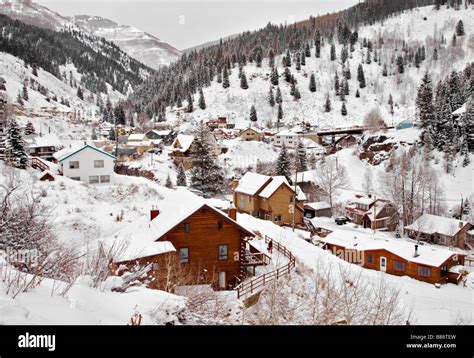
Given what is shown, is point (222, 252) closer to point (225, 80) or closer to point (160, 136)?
point (160, 136)

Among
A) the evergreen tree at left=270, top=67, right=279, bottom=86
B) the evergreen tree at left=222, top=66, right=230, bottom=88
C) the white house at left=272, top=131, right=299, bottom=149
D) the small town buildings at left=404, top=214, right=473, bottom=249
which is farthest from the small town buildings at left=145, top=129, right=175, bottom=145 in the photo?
the small town buildings at left=404, top=214, right=473, bottom=249

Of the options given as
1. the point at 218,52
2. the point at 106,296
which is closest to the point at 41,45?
the point at 218,52

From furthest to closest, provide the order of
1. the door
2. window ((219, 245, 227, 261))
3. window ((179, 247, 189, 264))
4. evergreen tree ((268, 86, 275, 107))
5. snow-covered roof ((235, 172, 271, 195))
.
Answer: evergreen tree ((268, 86, 275, 107)) < snow-covered roof ((235, 172, 271, 195)) < window ((219, 245, 227, 261)) < the door < window ((179, 247, 189, 264))

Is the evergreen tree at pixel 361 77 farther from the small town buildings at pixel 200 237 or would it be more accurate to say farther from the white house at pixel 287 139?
the small town buildings at pixel 200 237

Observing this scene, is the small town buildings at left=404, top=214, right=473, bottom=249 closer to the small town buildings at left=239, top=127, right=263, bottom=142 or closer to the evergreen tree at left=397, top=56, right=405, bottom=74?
the small town buildings at left=239, top=127, right=263, bottom=142

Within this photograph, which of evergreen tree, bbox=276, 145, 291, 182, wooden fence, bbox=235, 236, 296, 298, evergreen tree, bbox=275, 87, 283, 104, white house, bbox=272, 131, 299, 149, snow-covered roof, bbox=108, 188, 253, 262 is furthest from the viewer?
evergreen tree, bbox=275, 87, 283, 104

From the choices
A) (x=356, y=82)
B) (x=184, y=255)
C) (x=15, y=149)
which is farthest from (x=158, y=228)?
(x=356, y=82)

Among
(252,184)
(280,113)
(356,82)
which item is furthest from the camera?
(356,82)
